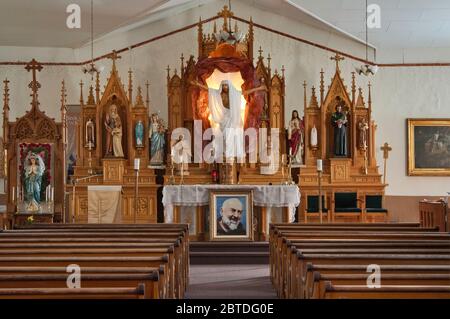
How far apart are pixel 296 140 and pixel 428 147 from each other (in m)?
3.72

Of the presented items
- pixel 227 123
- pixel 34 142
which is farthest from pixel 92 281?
pixel 227 123

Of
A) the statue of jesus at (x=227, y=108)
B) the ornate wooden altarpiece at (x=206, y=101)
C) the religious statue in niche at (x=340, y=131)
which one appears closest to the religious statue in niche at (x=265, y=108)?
the ornate wooden altarpiece at (x=206, y=101)

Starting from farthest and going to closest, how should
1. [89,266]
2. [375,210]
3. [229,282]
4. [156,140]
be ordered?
[156,140], [375,210], [229,282], [89,266]

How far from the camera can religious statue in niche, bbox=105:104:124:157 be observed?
556 inches

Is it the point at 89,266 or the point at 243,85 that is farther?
the point at 243,85

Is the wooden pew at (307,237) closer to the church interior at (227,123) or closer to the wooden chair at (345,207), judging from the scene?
the church interior at (227,123)

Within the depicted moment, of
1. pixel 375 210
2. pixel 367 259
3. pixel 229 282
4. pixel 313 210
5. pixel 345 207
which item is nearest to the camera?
pixel 367 259

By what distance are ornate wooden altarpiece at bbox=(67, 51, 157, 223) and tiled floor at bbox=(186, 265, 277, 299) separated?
4511 mm

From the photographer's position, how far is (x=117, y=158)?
14109mm

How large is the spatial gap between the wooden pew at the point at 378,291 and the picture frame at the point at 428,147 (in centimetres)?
1241

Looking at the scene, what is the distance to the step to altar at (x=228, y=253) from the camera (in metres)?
10.0

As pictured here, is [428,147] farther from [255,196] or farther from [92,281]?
[92,281]
